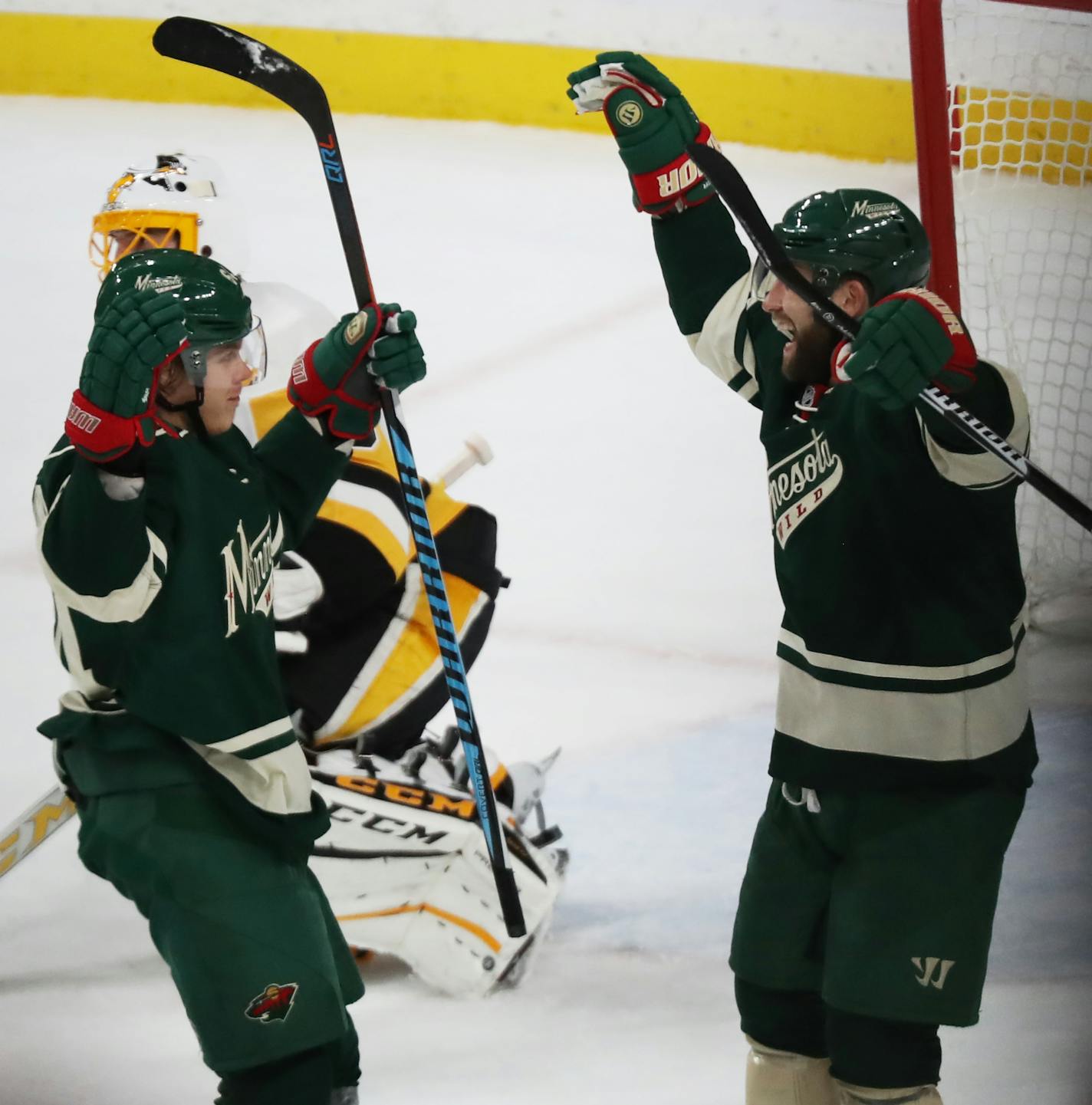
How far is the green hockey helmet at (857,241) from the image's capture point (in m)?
1.74

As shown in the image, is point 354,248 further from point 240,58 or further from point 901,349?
point 901,349

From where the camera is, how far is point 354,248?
1.82 metres

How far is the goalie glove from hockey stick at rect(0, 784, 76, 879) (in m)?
1.08

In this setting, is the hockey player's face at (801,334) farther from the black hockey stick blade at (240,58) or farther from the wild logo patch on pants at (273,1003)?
the wild logo patch on pants at (273,1003)

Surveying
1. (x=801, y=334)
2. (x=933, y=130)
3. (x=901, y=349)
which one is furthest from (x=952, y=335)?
(x=933, y=130)

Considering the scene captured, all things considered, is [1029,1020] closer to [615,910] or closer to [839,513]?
[615,910]

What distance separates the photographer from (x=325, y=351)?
179cm

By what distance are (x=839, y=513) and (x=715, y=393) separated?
1.31 metres

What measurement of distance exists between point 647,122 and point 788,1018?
108 centimetres

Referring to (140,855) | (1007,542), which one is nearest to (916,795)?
(1007,542)

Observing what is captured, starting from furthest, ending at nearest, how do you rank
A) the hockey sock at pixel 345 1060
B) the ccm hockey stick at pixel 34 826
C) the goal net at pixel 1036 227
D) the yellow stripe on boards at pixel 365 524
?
the goal net at pixel 1036 227
the yellow stripe on boards at pixel 365 524
the ccm hockey stick at pixel 34 826
the hockey sock at pixel 345 1060

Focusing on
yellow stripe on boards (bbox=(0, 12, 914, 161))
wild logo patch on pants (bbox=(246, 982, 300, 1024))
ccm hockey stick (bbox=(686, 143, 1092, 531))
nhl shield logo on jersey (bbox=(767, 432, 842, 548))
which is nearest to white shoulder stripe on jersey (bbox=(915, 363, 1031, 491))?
ccm hockey stick (bbox=(686, 143, 1092, 531))

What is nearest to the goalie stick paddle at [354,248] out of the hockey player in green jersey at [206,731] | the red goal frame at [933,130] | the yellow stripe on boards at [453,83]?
the hockey player in green jersey at [206,731]

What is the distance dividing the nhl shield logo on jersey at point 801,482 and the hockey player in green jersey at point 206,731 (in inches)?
17.8
